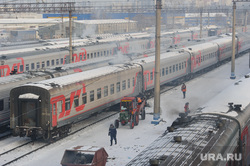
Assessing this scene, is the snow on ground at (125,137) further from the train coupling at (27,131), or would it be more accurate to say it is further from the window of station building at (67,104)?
the window of station building at (67,104)

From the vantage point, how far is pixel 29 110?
21031 mm

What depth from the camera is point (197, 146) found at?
1166 cm

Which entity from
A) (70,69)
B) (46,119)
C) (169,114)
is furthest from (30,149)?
(169,114)

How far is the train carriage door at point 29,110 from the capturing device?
20844 millimetres

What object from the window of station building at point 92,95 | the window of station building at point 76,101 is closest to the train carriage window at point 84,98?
the window of station building at point 92,95

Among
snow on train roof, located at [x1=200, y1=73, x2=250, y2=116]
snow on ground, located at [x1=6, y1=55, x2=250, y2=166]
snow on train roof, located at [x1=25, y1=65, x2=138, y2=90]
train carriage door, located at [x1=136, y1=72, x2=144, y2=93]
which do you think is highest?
snow on train roof, located at [x1=25, y1=65, x2=138, y2=90]

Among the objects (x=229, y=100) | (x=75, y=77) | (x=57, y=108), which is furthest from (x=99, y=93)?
(x=229, y=100)

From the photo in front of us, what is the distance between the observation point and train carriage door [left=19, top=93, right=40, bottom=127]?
2084cm

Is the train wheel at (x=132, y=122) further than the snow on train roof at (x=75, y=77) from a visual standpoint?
Yes

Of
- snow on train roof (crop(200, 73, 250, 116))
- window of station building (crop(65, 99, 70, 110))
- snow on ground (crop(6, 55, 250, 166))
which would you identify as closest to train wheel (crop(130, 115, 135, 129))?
snow on ground (crop(6, 55, 250, 166))

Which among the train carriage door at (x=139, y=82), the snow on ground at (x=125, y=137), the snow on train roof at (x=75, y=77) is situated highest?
the snow on train roof at (x=75, y=77)

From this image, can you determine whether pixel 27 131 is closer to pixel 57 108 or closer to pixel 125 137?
pixel 57 108

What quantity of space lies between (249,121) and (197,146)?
472 centimetres

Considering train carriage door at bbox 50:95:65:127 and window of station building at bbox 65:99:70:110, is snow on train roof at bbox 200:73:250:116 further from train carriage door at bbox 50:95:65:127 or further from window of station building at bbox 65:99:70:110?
window of station building at bbox 65:99:70:110
